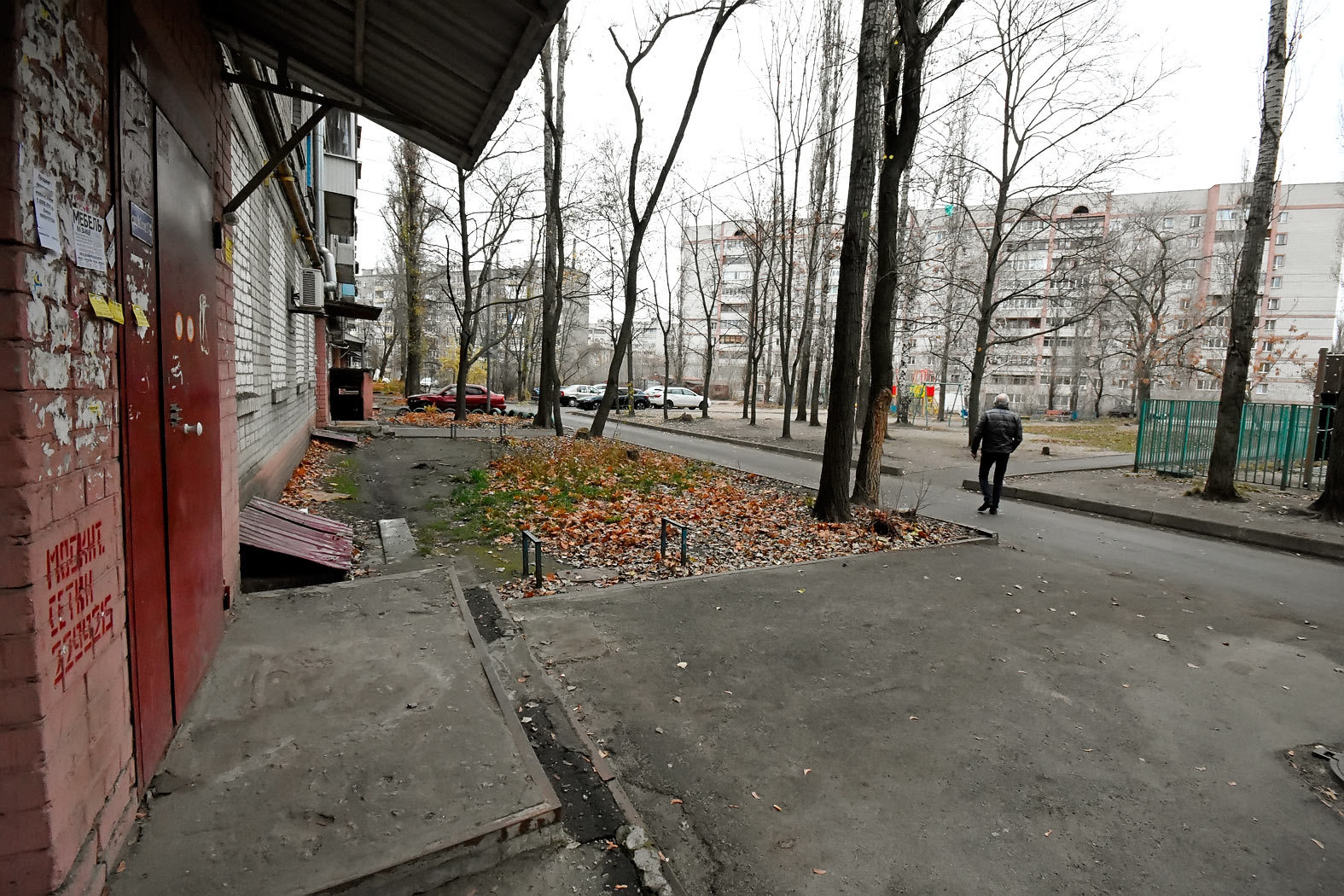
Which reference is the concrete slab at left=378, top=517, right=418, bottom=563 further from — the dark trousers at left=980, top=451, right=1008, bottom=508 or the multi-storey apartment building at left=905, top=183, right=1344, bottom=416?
the multi-storey apartment building at left=905, top=183, right=1344, bottom=416

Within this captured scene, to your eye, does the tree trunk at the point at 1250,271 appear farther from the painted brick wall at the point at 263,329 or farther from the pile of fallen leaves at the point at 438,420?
the pile of fallen leaves at the point at 438,420

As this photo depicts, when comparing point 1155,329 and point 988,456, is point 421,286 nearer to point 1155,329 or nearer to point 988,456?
point 988,456

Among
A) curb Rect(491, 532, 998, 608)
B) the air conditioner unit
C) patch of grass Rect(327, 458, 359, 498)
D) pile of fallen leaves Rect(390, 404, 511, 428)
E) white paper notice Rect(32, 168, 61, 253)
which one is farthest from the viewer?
pile of fallen leaves Rect(390, 404, 511, 428)

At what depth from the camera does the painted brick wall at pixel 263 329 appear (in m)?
5.87

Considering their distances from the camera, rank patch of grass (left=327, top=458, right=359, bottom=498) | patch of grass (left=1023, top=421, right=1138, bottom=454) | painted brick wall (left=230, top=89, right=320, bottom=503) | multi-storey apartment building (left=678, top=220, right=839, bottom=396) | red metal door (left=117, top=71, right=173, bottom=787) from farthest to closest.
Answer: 1. multi-storey apartment building (left=678, top=220, right=839, bottom=396)
2. patch of grass (left=1023, top=421, right=1138, bottom=454)
3. patch of grass (left=327, top=458, right=359, bottom=498)
4. painted brick wall (left=230, top=89, right=320, bottom=503)
5. red metal door (left=117, top=71, right=173, bottom=787)

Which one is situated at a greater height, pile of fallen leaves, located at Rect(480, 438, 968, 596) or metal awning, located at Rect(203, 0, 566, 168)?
metal awning, located at Rect(203, 0, 566, 168)

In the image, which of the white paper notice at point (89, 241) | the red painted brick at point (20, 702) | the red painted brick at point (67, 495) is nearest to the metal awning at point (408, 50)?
the white paper notice at point (89, 241)

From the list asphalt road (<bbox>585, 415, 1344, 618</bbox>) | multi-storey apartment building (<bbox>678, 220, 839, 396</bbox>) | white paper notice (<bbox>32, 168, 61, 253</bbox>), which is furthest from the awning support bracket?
multi-storey apartment building (<bbox>678, 220, 839, 396</bbox>)

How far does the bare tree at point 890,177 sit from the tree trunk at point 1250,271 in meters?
5.61

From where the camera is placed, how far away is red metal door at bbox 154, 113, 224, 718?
291 centimetres

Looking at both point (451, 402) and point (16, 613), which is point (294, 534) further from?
point (451, 402)

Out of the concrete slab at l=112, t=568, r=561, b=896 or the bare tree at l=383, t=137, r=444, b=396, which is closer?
the concrete slab at l=112, t=568, r=561, b=896

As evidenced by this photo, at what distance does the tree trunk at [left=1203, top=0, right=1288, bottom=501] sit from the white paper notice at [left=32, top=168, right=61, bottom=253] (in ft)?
44.5

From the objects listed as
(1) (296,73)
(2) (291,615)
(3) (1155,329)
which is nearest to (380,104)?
(1) (296,73)
